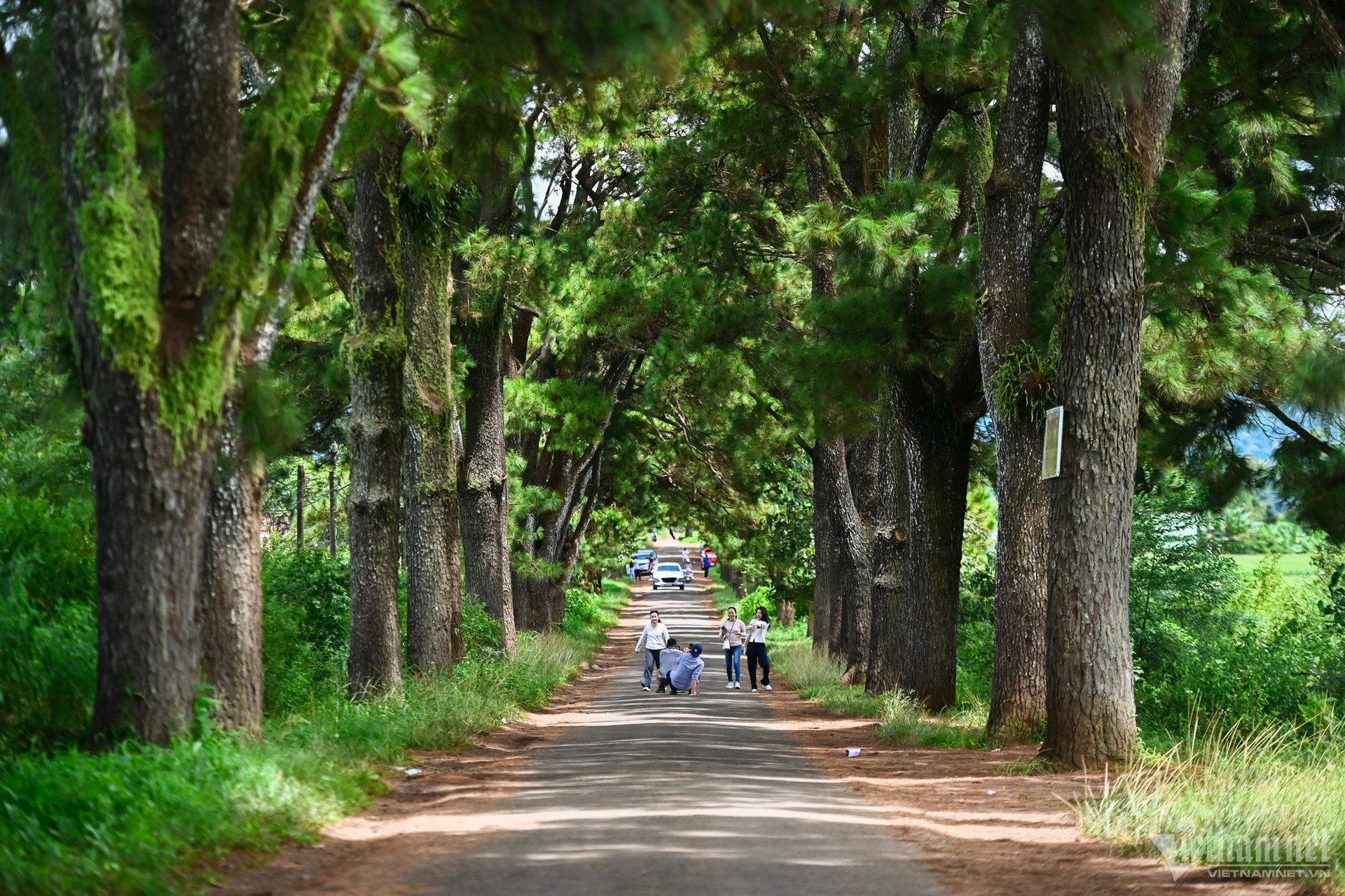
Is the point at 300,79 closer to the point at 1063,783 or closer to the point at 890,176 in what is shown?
the point at 1063,783

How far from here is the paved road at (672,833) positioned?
24.6 ft

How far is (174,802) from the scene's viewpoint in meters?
7.85

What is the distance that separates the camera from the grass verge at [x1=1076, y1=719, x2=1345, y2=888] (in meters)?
8.05

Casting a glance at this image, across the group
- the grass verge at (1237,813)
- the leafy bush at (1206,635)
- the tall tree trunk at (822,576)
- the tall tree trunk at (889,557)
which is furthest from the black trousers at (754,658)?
the grass verge at (1237,813)

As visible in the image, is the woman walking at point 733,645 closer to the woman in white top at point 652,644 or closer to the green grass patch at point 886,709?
the green grass patch at point 886,709

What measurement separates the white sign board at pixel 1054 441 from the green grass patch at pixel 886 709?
3.84 meters

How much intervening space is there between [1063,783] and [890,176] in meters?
11.0

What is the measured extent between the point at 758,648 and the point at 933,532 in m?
10.2

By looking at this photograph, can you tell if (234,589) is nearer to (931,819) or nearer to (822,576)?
(931,819)

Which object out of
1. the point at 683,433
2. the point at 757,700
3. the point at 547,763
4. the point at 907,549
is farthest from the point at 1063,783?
the point at 683,433

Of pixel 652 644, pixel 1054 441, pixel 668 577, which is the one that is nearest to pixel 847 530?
pixel 652 644

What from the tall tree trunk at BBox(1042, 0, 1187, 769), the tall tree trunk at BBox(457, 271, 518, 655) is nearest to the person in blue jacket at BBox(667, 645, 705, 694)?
the tall tree trunk at BBox(457, 271, 518, 655)

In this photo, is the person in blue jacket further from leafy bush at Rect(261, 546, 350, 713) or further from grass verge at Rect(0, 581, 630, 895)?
grass verge at Rect(0, 581, 630, 895)

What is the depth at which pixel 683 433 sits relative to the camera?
3878 centimetres
